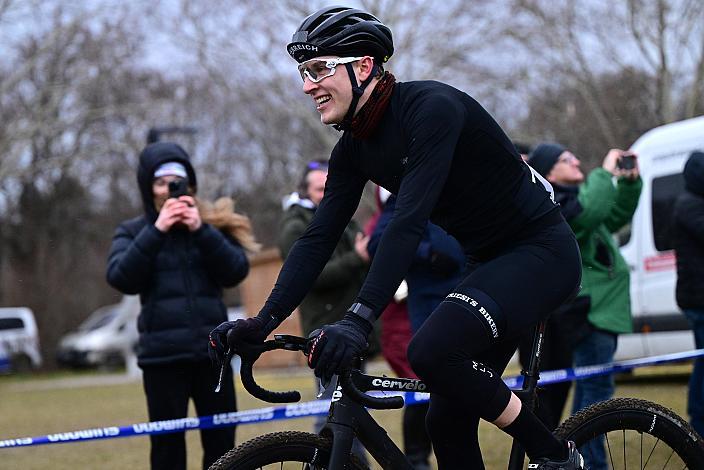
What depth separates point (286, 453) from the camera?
12.1ft

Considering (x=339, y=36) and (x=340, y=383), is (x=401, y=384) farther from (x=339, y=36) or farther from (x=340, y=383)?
(x=339, y=36)

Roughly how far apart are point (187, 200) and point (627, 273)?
110 inches

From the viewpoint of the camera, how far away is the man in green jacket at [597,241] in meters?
6.69

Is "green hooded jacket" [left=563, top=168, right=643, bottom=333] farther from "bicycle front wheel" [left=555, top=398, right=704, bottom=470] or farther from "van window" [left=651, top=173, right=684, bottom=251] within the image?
"van window" [left=651, top=173, right=684, bottom=251]

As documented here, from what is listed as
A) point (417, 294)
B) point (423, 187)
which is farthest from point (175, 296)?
point (423, 187)

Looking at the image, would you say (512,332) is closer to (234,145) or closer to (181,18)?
(181,18)

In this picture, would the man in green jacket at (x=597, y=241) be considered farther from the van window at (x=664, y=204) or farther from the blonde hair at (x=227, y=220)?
the van window at (x=664, y=204)

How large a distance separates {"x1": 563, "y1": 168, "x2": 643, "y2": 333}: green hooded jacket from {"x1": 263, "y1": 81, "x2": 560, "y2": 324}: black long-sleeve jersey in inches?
103

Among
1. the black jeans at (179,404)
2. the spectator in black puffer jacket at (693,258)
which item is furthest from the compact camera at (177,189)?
the spectator in black puffer jacket at (693,258)

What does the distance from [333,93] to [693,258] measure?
404cm

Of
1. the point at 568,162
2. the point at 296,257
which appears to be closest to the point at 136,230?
the point at 296,257

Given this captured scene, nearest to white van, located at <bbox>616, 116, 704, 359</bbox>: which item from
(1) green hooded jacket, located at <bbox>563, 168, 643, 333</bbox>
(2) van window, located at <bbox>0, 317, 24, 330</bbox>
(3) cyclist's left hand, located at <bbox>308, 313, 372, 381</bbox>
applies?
(1) green hooded jacket, located at <bbox>563, 168, 643, 333</bbox>

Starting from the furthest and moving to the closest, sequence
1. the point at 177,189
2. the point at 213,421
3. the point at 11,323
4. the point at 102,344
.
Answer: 1. the point at 102,344
2. the point at 11,323
3. the point at 177,189
4. the point at 213,421

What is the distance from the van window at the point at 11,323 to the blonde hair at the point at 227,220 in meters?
29.8
